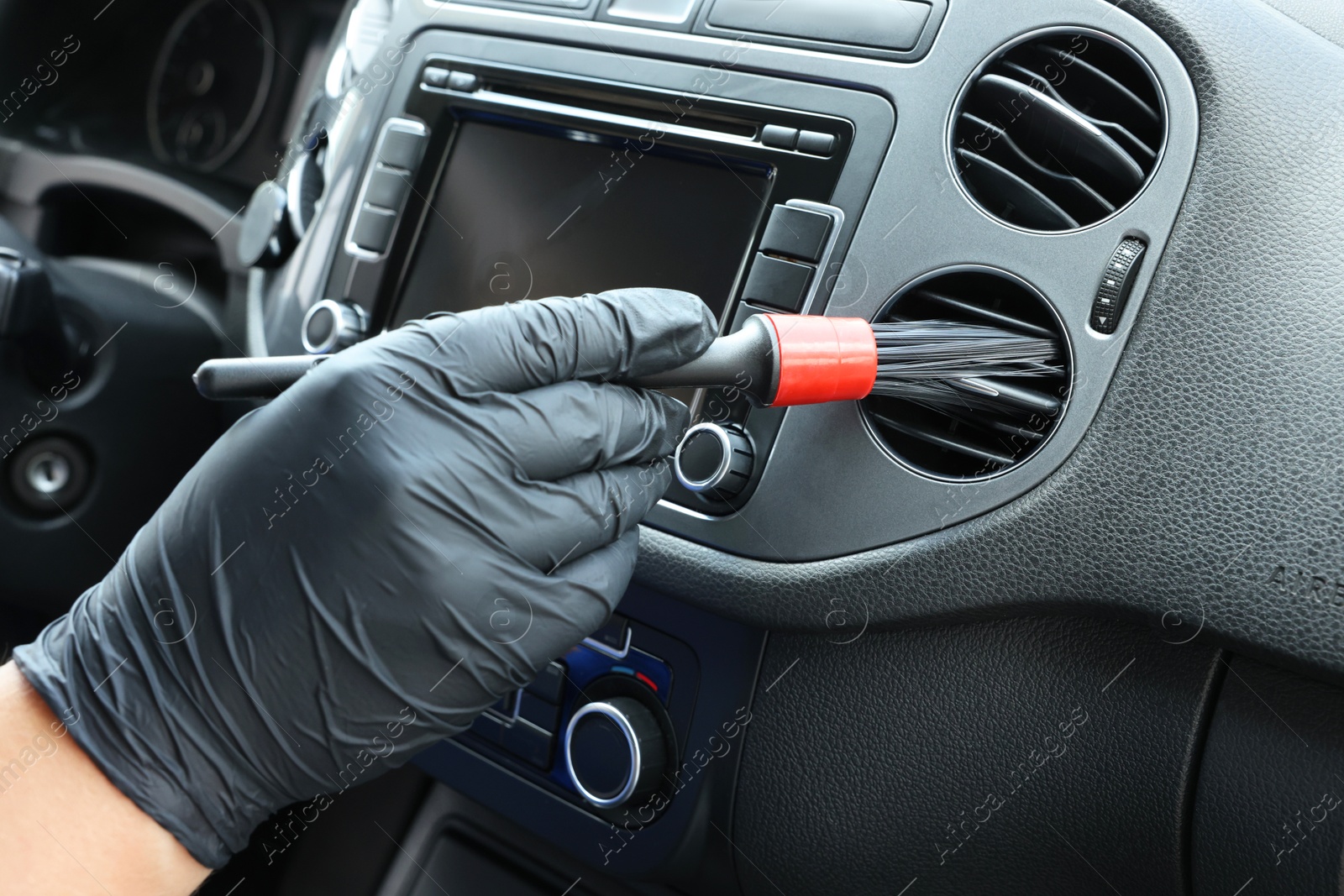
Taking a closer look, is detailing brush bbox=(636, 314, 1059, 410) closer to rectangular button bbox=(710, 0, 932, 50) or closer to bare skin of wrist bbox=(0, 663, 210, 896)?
rectangular button bbox=(710, 0, 932, 50)

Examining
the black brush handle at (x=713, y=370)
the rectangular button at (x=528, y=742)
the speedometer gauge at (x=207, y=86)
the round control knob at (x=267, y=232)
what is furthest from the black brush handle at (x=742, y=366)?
the speedometer gauge at (x=207, y=86)

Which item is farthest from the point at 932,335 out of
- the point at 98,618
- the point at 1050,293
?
the point at 98,618

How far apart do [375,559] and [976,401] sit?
1.43 feet

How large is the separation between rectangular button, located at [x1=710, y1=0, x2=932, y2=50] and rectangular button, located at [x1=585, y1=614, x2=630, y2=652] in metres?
0.54

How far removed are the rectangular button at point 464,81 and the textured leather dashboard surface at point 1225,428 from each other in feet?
2.09

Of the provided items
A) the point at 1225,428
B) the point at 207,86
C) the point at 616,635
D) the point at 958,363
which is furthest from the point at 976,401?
the point at 207,86

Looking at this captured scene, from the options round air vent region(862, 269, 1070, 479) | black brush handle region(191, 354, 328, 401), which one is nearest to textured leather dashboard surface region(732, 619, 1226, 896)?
round air vent region(862, 269, 1070, 479)

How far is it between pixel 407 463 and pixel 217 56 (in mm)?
1370

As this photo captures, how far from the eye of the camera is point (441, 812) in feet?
4.01

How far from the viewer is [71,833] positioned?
717 mm

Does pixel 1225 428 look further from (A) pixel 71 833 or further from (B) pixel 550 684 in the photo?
(A) pixel 71 833

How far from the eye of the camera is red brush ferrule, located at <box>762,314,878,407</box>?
0.68 metres

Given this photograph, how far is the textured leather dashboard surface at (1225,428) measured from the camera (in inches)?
23.3

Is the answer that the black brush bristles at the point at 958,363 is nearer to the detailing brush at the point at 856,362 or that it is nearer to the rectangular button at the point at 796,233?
the detailing brush at the point at 856,362
